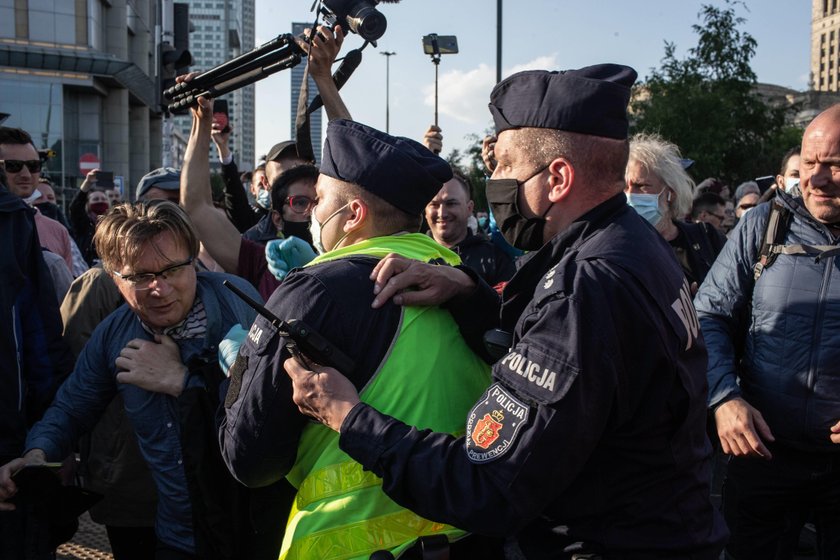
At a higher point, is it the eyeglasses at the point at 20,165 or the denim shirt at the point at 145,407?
the eyeglasses at the point at 20,165

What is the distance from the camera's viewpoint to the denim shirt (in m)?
2.99

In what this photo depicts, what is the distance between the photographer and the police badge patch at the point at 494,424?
5.86ft

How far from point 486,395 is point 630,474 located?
40 centimetres

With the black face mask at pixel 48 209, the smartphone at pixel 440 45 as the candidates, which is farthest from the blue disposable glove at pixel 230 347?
the smartphone at pixel 440 45

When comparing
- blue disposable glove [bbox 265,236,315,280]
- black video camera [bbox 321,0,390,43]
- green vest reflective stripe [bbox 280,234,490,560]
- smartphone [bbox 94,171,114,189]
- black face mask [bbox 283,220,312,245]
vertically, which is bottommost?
green vest reflective stripe [bbox 280,234,490,560]

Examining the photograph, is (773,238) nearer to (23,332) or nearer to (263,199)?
(23,332)

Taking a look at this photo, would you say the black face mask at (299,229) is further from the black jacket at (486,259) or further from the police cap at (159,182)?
the black jacket at (486,259)

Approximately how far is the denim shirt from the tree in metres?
25.8

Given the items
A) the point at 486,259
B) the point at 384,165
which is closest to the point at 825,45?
the point at 486,259

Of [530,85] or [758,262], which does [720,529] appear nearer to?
[530,85]

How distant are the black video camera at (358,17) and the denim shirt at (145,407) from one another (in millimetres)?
1415

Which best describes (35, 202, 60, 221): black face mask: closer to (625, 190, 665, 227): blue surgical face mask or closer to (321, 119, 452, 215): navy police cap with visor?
(625, 190, 665, 227): blue surgical face mask

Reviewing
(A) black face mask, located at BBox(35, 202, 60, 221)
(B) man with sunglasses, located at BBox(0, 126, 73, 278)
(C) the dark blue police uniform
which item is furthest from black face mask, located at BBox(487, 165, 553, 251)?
(A) black face mask, located at BBox(35, 202, 60, 221)

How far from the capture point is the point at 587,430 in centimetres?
177
